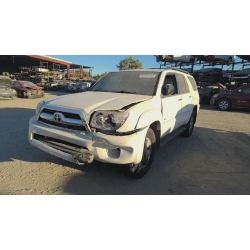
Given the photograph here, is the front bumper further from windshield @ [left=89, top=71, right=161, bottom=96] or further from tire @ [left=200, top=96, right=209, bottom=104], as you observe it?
tire @ [left=200, top=96, right=209, bottom=104]

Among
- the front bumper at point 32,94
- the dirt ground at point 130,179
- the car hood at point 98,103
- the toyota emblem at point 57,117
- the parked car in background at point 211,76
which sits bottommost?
the dirt ground at point 130,179

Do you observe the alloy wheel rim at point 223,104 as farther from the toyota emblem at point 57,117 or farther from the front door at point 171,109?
the toyota emblem at point 57,117

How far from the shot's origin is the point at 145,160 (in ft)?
9.83

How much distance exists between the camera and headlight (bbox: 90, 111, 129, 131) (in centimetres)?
249

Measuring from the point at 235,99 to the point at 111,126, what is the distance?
1104 cm

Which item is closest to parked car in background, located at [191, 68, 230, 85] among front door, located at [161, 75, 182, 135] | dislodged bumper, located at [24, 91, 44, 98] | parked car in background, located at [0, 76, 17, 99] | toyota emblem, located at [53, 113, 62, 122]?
dislodged bumper, located at [24, 91, 44, 98]

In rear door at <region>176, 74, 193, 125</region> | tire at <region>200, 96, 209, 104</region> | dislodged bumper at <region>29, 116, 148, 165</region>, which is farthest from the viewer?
tire at <region>200, 96, 209, 104</region>

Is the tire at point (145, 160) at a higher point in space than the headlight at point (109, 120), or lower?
lower

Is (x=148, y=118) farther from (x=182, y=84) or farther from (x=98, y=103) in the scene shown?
(x=182, y=84)

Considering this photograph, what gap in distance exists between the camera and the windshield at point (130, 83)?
3492mm

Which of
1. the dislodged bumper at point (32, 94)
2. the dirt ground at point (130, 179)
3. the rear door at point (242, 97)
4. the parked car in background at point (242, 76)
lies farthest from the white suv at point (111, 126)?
the parked car in background at point (242, 76)

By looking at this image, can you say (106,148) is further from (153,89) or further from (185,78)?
(185,78)

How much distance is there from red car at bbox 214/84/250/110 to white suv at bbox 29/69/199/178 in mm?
9402

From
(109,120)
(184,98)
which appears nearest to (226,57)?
(184,98)
